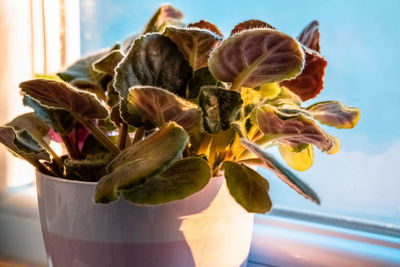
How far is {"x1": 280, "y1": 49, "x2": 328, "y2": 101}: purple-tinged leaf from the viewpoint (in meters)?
0.29

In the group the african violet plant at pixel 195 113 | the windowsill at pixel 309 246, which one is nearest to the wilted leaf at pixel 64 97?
the african violet plant at pixel 195 113

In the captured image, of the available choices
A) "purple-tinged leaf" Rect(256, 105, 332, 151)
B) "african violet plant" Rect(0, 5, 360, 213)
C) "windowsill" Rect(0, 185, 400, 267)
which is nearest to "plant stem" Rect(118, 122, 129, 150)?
"african violet plant" Rect(0, 5, 360, 213)

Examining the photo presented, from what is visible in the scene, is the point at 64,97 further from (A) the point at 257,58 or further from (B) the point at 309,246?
(B) the point at 309,246

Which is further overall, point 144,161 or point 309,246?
point 309,246

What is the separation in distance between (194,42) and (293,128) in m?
0.09

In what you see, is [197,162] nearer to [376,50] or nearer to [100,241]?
[100,241]

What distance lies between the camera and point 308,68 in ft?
0.99

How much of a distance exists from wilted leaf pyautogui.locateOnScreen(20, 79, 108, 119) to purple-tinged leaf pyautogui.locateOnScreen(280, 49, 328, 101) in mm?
150

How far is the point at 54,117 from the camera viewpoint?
317 millimetres

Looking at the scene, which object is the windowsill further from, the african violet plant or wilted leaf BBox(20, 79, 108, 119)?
wilted leaf BBox(20, 79, 108, 119)

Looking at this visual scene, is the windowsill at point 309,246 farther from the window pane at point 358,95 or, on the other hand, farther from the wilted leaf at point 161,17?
the wilted leaf at point 161,17

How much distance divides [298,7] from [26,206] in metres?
0.47

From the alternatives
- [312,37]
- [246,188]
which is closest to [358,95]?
[312,37]

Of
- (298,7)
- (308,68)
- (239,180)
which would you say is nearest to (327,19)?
(298,7)
